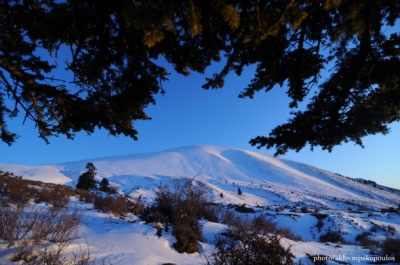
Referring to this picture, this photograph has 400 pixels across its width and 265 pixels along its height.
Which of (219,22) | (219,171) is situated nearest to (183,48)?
(219,22)

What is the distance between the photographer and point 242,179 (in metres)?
61.5

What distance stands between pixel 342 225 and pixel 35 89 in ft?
67.8

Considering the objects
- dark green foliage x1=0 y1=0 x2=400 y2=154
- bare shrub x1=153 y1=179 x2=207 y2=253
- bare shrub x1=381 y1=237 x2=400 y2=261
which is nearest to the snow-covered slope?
bare shrub x1=153 y1=179 x2=207 y2=253

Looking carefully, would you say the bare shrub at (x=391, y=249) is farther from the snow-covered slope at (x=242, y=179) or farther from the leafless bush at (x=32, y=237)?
the snow-covered slope at (x=242, y=179)

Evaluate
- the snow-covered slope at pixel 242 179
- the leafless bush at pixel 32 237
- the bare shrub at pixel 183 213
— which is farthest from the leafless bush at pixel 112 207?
the snow-covered slope at pixel 242 179

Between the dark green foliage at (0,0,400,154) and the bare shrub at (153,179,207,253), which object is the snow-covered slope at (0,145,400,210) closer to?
the bare shrub at (153,179,207,253)

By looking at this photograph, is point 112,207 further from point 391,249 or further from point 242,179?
point 242,179

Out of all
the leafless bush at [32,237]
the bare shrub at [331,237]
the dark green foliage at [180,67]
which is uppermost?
the dark green foliage at [180,67]

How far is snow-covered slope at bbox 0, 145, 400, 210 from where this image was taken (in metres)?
38.8

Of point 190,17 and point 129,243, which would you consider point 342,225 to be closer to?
point 129,243

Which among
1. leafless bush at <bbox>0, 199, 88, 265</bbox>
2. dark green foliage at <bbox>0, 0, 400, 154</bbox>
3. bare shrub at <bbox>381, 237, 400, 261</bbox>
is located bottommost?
bare shrub at <bbox>381, 237, 400, 261</bbox>

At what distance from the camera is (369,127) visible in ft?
11.0

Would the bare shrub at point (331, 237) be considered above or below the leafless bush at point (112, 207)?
below

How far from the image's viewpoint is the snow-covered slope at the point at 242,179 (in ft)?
127
